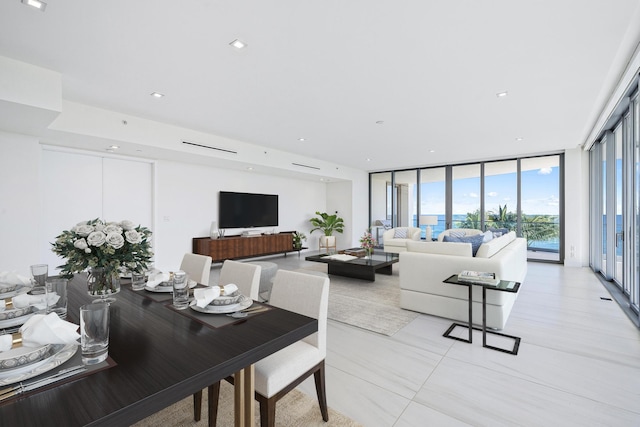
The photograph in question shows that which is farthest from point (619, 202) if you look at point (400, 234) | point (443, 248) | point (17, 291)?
point (17, 291)

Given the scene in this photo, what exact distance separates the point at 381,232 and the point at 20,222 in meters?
8.24

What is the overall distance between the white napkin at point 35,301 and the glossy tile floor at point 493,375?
1.60 m

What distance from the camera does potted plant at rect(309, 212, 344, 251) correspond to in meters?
8.80

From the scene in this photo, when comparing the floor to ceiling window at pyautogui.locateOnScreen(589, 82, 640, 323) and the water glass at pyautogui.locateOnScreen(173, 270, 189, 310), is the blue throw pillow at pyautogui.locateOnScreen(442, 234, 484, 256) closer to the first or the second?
the floor to ceiling window at pyautogui.locateOnScreen(589, 82, 640, 323)

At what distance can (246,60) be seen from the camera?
279 centimetres

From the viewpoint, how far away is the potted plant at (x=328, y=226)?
880cm

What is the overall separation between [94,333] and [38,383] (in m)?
0.19

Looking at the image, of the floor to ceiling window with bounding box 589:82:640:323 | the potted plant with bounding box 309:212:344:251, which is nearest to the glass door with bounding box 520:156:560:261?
the floor to ceiling window with bounding box 589:82:640:323

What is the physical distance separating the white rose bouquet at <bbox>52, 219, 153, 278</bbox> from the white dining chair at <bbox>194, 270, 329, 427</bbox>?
33.8 inches

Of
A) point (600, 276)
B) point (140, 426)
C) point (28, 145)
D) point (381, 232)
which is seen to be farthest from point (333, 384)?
point (381, 232)

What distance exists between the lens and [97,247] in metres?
1.56

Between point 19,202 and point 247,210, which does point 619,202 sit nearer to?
point 247,210

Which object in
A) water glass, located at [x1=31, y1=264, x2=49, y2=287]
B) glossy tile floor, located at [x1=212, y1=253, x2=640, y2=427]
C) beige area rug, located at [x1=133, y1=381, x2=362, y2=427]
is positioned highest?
water glass, located at [x1=31, y1=264, x2=49, y2=287]

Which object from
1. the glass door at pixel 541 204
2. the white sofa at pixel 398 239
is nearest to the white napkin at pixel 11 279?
the white sofa at pixel 398 239
